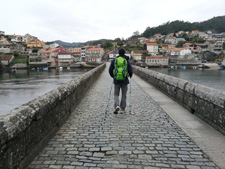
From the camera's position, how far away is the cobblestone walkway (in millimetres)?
2854

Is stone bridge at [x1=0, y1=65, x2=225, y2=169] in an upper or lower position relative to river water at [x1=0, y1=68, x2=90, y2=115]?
upper

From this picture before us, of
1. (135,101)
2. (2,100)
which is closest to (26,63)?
(2,100)

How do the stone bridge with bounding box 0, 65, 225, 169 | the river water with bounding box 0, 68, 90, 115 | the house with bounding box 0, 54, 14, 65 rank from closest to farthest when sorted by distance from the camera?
the stone bridge with bounding box 0, 65, 225, 169
the river water with bounding box 0, 68, 90, 115
the house with bounding box 0, 54, 14, 65

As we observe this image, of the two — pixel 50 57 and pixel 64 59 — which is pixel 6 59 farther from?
pixel 64 59

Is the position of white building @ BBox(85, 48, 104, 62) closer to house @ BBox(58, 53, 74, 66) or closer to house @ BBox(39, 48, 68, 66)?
house @ BBox(58, 53, 74, 66)

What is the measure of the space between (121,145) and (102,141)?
1.34 feet

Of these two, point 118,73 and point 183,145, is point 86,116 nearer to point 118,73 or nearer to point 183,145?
point 118,73

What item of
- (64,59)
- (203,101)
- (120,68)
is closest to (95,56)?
(64,59)

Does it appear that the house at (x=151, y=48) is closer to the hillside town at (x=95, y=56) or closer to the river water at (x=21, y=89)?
the hillside town at (x=95, y=56)

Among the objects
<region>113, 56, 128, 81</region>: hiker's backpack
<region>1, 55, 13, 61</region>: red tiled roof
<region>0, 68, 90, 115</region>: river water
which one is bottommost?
<region>0, 68, 90, 115</region>: river water

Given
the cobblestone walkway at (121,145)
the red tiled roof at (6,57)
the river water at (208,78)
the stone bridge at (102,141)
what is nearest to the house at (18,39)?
the red tiled roof at (6,57)

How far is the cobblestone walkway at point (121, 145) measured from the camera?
9.36 ft

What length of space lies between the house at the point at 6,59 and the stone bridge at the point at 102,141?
10033cm

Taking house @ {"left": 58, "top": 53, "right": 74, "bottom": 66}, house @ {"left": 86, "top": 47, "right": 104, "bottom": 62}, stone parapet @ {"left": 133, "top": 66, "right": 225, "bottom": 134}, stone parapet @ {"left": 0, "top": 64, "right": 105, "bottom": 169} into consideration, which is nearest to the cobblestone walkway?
stone parapet @ {"left": 0, "top": 64, "right": 105, "bottom": 169}
